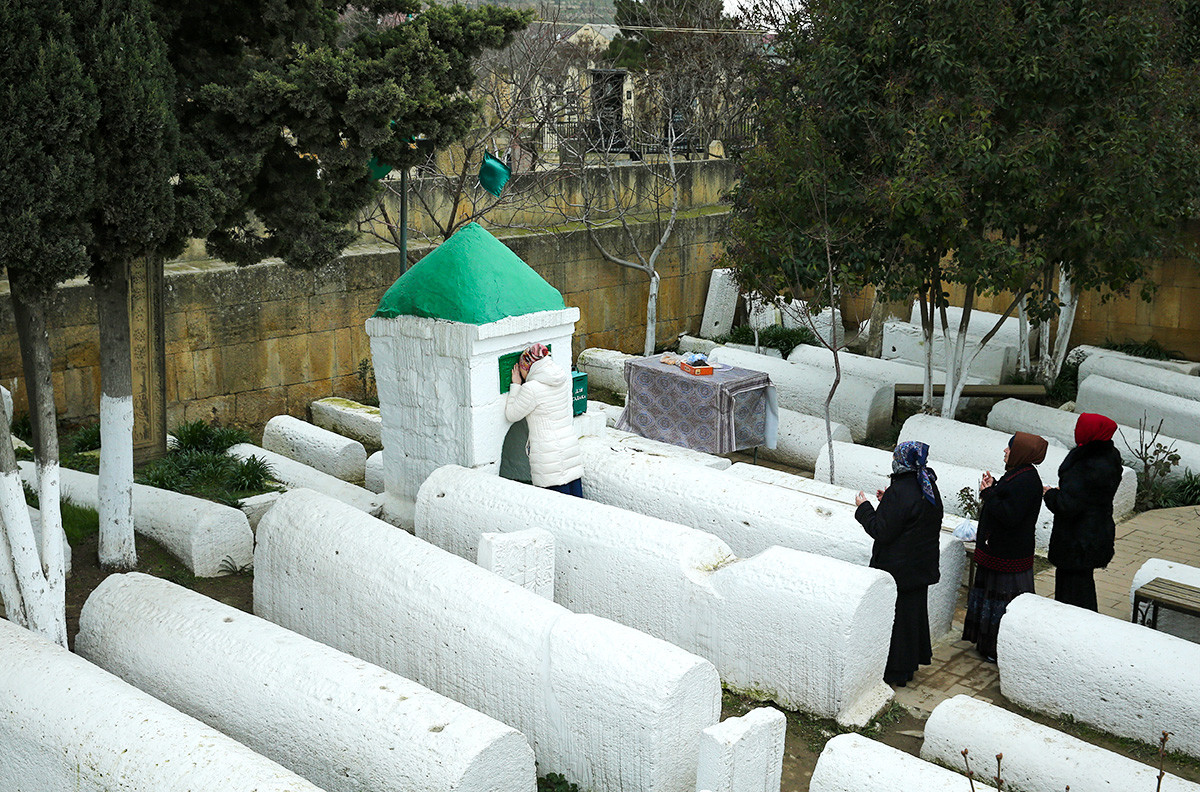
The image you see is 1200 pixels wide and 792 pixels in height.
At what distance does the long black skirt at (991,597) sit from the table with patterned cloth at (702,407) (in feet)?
11.3

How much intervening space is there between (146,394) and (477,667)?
516 cm

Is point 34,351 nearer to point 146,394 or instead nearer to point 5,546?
point 5,546

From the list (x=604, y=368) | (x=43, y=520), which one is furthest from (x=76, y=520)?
(x=604, y=368)

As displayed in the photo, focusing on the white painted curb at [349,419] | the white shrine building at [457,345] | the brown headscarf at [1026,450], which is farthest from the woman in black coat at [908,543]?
the white painted curb at [349,419]

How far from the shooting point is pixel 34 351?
5504 mm

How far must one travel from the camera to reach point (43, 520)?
554cm

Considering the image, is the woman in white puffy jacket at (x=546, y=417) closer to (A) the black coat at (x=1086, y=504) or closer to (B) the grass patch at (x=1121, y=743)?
(A) the black coat at (x=1086, y=504)

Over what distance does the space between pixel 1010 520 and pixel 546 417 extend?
2.96 m

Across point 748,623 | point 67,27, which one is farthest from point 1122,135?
point 67,27

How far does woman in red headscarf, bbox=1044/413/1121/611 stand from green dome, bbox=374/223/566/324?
139 inches

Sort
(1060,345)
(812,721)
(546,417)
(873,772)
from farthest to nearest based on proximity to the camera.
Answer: (1060,345), (546,417), (812,721), (873,772)

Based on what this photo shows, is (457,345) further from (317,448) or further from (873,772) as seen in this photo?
(873,772)

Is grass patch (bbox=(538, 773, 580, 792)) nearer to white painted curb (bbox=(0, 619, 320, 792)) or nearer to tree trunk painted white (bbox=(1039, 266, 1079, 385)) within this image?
white painted curb (bbox=(0, 619, 320, 792))

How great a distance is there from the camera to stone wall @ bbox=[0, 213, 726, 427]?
965 cm
